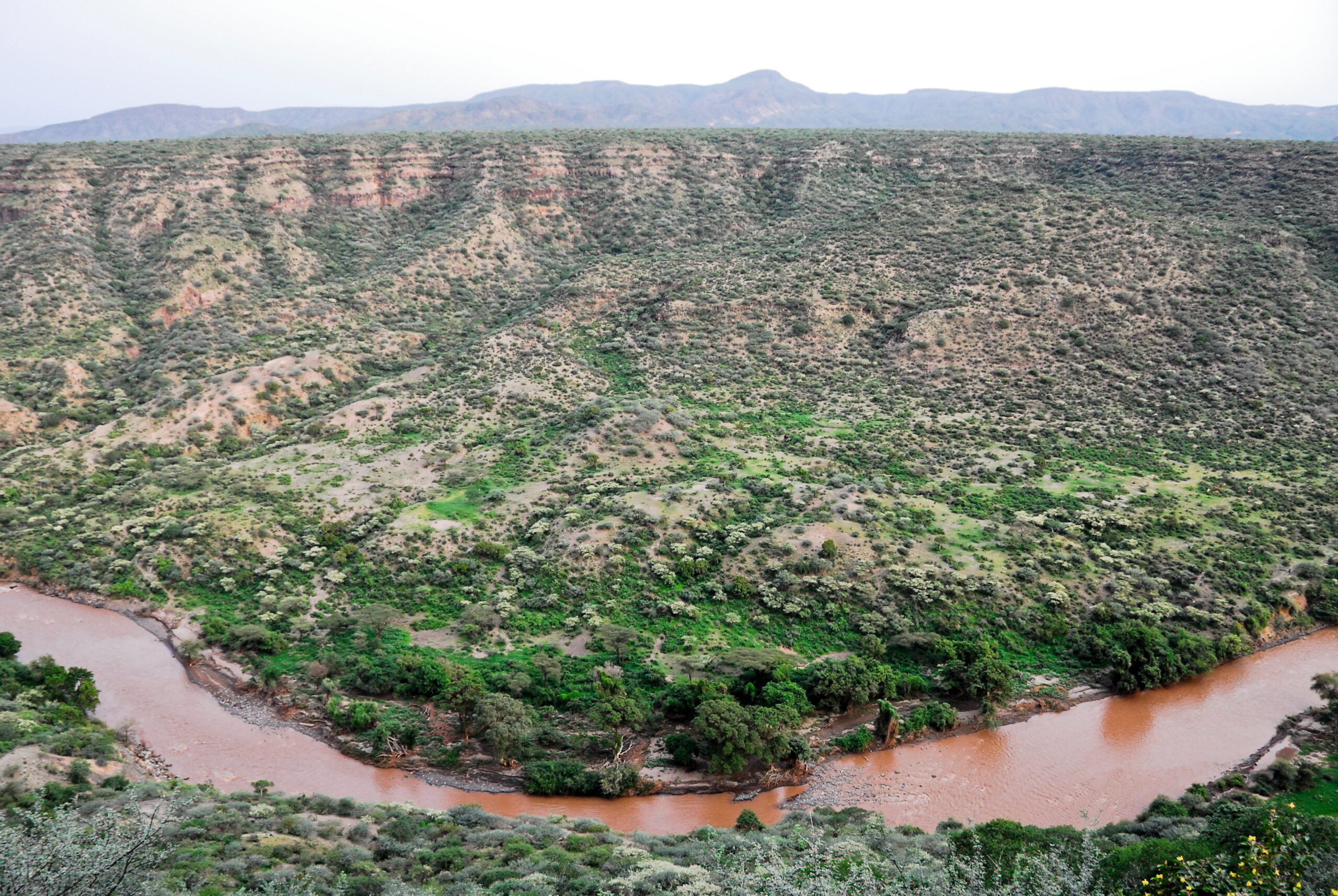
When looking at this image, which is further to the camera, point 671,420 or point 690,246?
point 690,246

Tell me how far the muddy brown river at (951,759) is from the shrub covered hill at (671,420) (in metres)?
1.36

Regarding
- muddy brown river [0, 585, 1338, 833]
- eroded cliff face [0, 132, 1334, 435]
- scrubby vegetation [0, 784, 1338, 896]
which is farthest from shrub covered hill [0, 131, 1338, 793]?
scrubby vegetation [0, 784, 1338, 896]

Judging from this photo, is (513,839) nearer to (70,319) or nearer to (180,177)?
(70,319)

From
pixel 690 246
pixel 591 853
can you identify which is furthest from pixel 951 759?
pixel 690 246

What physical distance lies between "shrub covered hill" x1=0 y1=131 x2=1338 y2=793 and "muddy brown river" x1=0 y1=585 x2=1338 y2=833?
1.36 m

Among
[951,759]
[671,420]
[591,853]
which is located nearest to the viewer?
[591,853]

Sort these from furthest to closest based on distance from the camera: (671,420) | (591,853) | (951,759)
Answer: (671,420), (951,759), (591,853)

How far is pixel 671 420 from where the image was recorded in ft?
168

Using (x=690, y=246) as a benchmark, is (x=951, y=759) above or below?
below

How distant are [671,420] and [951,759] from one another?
28.7 metres

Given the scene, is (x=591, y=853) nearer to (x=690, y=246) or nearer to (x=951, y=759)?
(x=951, y=759)

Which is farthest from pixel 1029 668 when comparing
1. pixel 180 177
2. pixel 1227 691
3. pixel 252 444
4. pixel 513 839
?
pixel 180 177

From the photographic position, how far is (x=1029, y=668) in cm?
3275

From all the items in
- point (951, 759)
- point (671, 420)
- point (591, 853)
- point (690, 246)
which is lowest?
point (951, 759)
